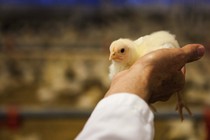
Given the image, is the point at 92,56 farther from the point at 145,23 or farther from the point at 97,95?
the point at 145,23

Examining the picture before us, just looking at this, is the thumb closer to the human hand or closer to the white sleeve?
the human hand

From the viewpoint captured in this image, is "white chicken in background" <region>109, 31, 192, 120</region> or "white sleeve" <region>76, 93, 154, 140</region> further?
"white chicken in background" <region>109, 31, 192, 120</region>

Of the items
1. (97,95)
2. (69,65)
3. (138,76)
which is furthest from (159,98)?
(69,65)

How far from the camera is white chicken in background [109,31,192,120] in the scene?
65 cm

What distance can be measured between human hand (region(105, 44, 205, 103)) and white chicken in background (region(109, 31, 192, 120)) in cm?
4

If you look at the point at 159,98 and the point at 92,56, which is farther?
the point at 92,56

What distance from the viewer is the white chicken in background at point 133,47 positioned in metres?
0.65

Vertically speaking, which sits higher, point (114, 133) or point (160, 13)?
point (160, 13)

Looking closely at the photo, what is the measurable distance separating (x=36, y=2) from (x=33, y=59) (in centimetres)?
71

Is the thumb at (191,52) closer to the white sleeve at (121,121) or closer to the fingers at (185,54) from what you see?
the fingers at (185,54)

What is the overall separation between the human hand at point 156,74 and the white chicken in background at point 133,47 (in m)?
0.04

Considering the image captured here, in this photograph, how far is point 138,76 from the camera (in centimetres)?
58

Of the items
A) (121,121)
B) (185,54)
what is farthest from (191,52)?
(121,121)

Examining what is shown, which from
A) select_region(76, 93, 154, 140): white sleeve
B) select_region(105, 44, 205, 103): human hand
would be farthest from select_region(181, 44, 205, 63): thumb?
select_region(76, 93, 154, 140): white sleeve
